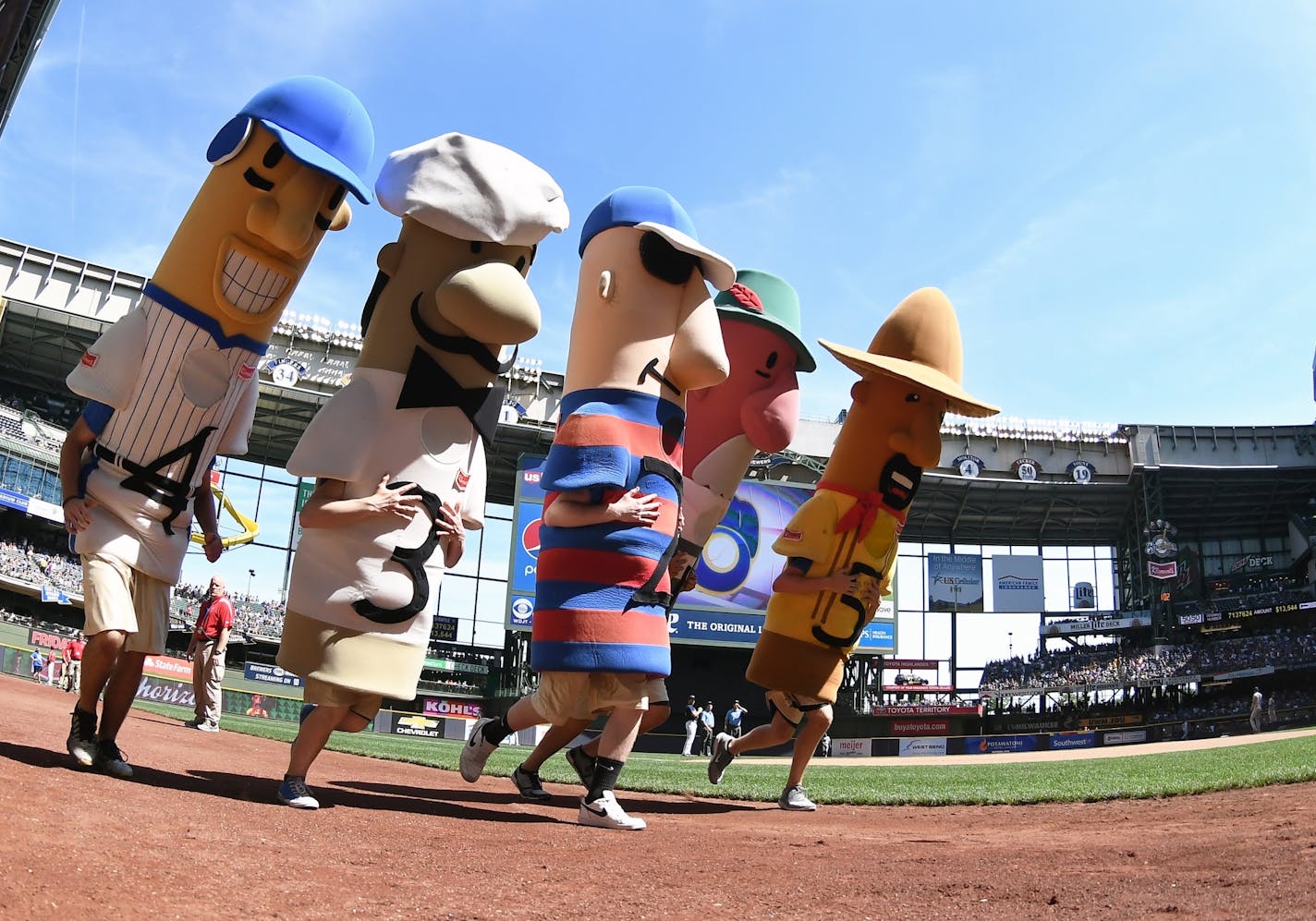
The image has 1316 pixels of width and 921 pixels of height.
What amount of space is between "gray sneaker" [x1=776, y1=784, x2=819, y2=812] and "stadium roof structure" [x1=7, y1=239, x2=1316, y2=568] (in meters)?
26.3

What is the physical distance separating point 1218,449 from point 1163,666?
9.63 metres

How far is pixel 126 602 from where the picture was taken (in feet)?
15.2

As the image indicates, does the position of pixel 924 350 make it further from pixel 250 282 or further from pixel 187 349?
pixel 187 349

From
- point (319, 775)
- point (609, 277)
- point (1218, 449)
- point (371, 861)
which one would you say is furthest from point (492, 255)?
point (1218, 449)

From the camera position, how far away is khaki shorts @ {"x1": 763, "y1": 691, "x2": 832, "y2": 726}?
6656 mm

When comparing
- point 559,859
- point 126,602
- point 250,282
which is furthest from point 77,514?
point 559,859

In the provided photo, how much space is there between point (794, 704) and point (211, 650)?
624 cm

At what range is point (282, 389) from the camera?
3120 cm

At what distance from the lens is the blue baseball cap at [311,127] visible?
4867 mm

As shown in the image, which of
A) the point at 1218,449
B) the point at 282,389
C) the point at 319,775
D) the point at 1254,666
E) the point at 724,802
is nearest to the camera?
the point at 319,775

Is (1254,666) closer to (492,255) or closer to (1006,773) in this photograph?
(1006,773)

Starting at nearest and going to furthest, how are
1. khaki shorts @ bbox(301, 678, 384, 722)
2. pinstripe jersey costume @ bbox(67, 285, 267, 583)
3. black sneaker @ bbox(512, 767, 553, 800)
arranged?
khaki shorts @ bbox(301, 678, 384, 722) < pinstripe jersey costume @ bbox(67, 285, 267, 583) < black sneaker @ bbox(512, 767, 553, 800)

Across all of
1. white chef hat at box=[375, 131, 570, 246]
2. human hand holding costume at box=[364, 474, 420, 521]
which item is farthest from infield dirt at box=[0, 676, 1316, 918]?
white chef hat at box=[375, 131, 570, 246]

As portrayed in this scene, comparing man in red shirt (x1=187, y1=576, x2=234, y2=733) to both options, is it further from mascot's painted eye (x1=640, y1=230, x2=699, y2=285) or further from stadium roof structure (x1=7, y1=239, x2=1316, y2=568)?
stadium roof structure (x1=7, y1=239, x2=1316, y2=568)
